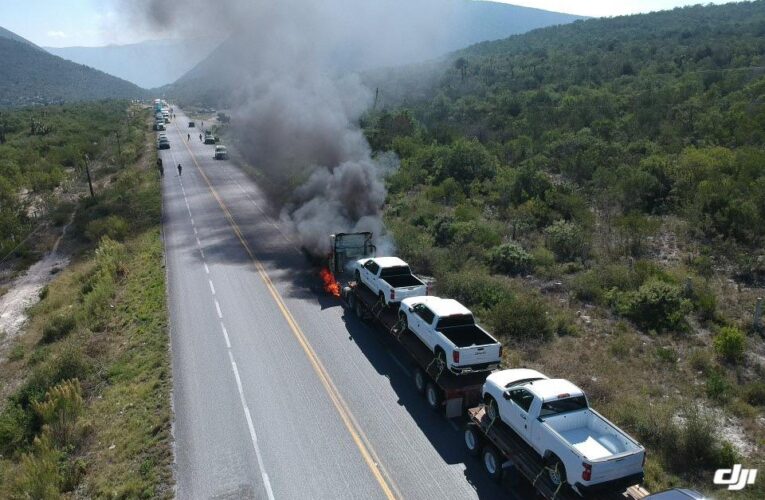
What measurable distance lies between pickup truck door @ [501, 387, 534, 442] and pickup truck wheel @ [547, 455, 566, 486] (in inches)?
33.8

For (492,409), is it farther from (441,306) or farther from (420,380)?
→ (441,306)

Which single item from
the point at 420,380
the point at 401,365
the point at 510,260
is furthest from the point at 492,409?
the point at 510,260

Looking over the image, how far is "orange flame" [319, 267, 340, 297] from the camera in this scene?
79.9 ft

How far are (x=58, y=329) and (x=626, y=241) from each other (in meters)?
27.3

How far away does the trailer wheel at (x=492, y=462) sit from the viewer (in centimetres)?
1220

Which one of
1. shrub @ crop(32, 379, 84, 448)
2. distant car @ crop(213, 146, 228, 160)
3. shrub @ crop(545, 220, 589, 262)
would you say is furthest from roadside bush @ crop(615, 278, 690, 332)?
distant car @ crop(213, 146, 228, 160)

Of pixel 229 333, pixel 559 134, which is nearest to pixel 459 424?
pixel 229 333

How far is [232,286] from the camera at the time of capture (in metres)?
25.8

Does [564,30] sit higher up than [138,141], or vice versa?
[564,30]

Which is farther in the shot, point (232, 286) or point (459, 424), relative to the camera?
point (232, 286)

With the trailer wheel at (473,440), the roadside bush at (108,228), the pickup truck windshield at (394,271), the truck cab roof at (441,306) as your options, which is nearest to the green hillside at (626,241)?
the truck cab roof at (441,306)

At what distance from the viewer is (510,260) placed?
26297 millimetres

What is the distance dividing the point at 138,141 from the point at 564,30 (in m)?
152

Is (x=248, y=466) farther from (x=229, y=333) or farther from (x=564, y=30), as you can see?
(x=564, y=30)
